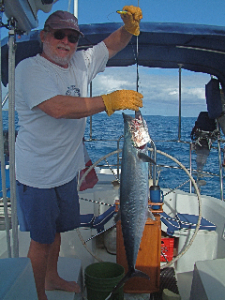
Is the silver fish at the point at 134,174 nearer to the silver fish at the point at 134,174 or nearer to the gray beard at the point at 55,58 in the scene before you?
the silver fish at the point at 134,174

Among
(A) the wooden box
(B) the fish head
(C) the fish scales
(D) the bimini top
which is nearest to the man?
(B) the fish head

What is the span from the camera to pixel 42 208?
1.96m

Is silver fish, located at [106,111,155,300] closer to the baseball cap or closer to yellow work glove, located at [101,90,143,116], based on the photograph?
yellow work glove, located at [101,90,143,116]

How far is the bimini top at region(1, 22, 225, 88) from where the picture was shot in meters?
3.24

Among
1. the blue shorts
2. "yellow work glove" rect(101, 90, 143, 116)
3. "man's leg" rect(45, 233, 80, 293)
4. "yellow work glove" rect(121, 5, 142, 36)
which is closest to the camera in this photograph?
"yellow work glove" rect(101, 90, 143, 116)

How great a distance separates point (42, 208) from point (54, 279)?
68cm

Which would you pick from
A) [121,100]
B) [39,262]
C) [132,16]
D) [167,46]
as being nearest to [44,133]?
[121,100]

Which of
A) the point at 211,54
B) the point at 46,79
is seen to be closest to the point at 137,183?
the point at 46,79

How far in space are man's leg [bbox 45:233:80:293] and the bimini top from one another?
216 centimetres

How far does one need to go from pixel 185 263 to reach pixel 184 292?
1.68 feet

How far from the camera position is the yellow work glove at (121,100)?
5.47 feet

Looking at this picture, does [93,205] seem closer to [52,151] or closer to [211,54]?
[52,151]

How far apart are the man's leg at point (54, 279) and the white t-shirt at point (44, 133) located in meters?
0.59

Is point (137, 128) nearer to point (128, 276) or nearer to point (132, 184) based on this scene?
point (132, 184)
